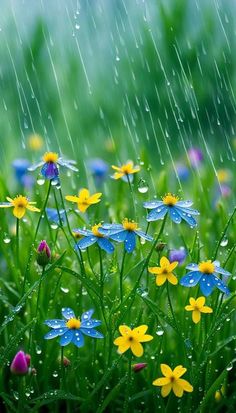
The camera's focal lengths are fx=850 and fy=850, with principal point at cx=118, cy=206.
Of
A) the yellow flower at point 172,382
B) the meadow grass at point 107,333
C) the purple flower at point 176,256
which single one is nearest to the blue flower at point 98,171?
the meadow grass at point 107,333

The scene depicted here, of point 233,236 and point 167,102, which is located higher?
point 167,102

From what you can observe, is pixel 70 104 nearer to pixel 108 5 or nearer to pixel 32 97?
pixel 32 97

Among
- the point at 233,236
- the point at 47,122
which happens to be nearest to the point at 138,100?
the point at 47,122

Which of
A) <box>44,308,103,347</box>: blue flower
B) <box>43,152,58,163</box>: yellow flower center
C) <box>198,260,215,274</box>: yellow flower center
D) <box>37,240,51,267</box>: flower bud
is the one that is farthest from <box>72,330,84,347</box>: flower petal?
<box>43,152,58,163</box>: yellow flower center

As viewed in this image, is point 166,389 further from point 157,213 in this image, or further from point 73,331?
point 157,213

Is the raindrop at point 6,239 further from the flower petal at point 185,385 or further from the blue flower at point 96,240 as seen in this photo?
the flower petal at point 185,385

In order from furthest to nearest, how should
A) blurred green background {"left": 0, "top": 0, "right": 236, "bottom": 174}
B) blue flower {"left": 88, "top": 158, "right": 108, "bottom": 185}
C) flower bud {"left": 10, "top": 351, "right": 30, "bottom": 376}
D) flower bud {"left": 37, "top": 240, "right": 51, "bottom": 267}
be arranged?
blurred green background {"left": 0, "top": 0, "right": 236, "bottom": 174}, blue flower {"left": 88, "top": 158, "right": 108, "bottom": 185}, flower bud {"left": 37, "top": 240, "right": 51, "bottom": 267}, flower bud {"left": 10, "top": 351, "right": 30, "bottom": 376}

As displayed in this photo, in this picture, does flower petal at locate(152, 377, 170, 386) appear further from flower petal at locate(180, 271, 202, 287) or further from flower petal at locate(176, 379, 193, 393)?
flower petal at locate(180, 271, 202, 287)

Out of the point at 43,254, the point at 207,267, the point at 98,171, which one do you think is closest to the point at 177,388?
the point at 207,267

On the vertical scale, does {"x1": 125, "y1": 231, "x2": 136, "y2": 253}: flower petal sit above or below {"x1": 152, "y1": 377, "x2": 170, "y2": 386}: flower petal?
above
